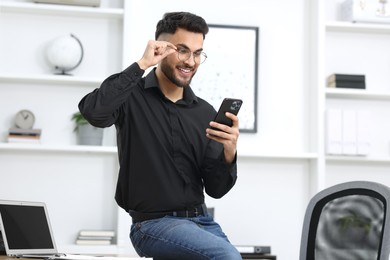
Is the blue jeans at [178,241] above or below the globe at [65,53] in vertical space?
below

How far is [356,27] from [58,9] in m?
1.99

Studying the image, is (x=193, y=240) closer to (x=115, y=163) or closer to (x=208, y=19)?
(x=115, y=163)

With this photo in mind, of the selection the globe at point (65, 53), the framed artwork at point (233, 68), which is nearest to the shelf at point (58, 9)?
the globe at point (65, 53)

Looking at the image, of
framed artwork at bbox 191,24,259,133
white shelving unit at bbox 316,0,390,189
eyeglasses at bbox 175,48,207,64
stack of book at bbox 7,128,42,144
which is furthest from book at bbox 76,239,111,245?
eyeglasses at bbox 175,48,207,64

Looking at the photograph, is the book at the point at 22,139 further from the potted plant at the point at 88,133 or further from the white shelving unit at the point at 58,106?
the potted plant at the point at 88,133

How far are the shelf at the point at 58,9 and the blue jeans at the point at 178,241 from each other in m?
2.41

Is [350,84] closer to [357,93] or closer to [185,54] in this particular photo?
[357,93]

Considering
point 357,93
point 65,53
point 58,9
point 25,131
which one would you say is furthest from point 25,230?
point 357,93

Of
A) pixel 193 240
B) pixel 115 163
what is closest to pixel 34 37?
pixel 115 163

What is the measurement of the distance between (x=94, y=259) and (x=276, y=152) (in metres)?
2.80

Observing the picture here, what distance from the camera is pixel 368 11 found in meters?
4.75

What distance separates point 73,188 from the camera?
14.9 ft

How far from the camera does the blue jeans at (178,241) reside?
7.06 ft

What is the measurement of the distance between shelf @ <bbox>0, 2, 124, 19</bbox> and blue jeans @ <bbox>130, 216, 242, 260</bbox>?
2.41 metres
